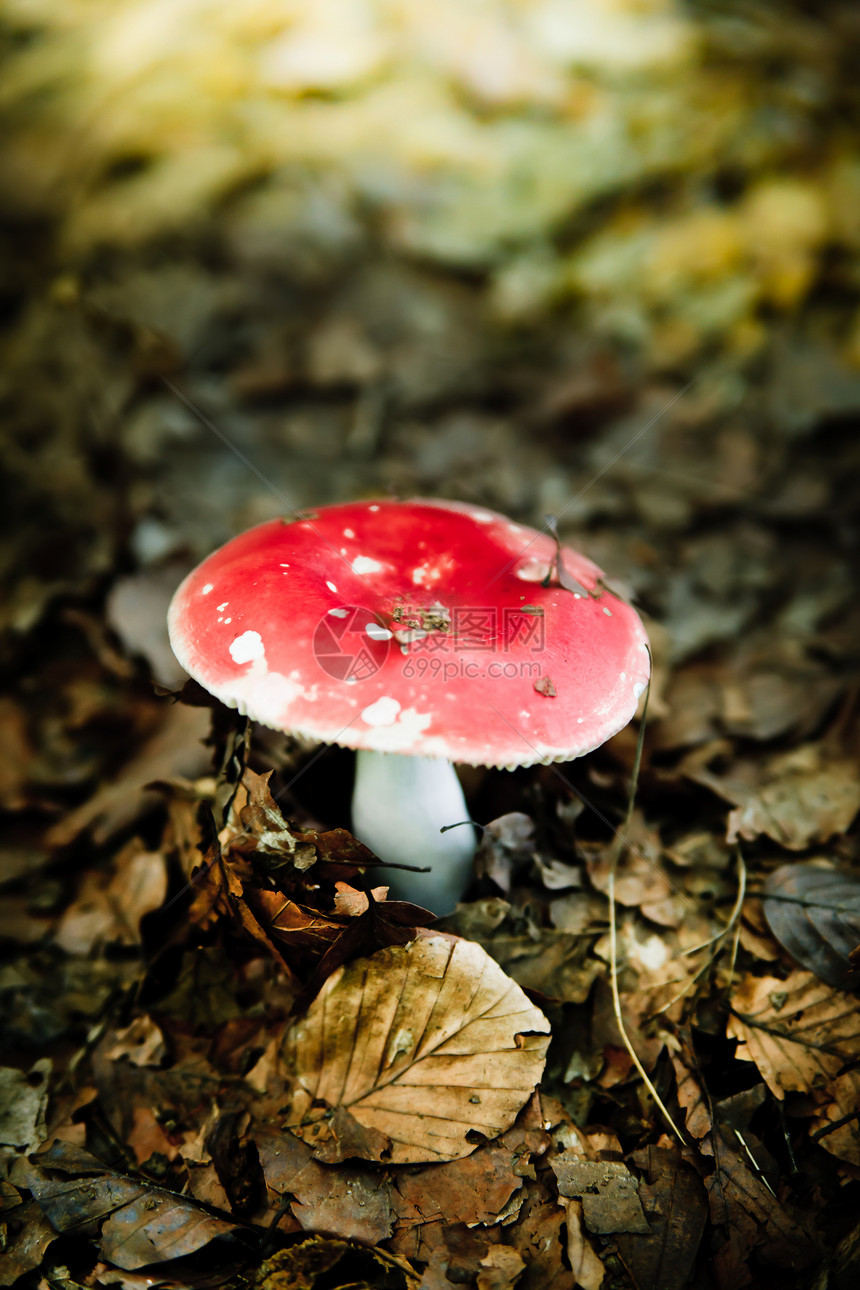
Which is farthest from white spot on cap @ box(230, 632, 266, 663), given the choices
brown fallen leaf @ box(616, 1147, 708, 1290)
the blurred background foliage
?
the blurred background foliage

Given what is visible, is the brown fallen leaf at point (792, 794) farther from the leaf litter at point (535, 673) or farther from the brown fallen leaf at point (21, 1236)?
the brown fallen leaf at point (21, 1236)

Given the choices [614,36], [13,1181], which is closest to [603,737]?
[13,1181]

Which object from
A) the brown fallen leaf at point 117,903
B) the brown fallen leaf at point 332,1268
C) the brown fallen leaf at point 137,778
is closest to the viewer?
the brown fallen leaf at point 332,1268

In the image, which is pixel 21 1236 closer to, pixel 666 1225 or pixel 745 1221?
pixel 666 1225

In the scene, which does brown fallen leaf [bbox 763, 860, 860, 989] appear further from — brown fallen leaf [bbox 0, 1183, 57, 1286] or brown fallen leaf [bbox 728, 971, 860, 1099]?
brown fallen leaf [bbox 0, 1183, 57, 1286]

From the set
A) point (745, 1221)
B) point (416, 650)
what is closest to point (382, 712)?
point (416, 650)

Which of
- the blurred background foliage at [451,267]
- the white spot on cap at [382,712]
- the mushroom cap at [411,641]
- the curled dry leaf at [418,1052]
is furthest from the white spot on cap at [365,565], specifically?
the blurred background foliage at [451,267]

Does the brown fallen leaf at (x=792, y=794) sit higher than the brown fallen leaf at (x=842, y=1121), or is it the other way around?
the brown fallen leaf at (x=842, y=1121)
